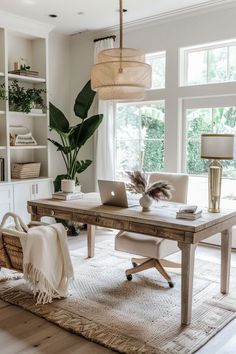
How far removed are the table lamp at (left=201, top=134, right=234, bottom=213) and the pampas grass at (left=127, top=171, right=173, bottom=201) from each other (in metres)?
0.35

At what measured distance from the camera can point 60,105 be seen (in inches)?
233

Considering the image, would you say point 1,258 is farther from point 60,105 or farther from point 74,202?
point 60,105

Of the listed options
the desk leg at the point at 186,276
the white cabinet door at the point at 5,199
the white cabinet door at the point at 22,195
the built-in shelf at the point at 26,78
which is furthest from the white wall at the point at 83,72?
the desk leg at the point at 186,276

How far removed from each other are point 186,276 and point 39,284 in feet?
3.87

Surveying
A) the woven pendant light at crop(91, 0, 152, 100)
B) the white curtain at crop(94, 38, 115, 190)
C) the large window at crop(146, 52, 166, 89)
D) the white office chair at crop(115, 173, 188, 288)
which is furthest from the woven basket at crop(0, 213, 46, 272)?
the large window at crop(146, 52, 166, 89)

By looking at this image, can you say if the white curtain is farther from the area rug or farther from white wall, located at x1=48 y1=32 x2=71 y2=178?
the area rug

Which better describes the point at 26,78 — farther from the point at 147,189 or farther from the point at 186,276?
the point at 186,276

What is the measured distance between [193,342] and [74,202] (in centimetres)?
160

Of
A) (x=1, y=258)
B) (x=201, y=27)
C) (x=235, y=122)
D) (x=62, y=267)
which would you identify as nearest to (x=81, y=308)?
(x=62, y=267)

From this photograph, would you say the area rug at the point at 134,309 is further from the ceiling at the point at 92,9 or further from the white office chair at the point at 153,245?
the ceiling at the point at 92,9

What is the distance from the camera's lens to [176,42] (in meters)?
4.86

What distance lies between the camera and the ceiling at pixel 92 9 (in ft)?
14.4

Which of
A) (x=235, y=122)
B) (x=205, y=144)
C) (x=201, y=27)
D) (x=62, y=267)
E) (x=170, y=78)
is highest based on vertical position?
(x=201, y=27)

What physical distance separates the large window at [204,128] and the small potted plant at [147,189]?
73.6 inches
